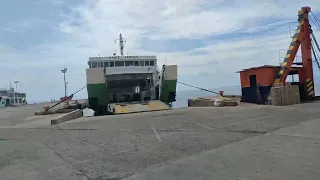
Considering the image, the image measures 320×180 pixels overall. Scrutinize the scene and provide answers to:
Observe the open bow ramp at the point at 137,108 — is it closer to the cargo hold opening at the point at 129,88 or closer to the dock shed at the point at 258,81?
the cargo hold opening at the point at 129,88

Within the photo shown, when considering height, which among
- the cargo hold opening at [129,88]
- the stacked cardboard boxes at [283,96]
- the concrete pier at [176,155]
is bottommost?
the concrete pier at [176,155]

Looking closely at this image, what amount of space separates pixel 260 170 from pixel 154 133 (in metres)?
4.40

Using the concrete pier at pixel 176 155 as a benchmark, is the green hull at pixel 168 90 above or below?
above

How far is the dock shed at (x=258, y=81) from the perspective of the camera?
1596 cm

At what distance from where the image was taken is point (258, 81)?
16.5 m

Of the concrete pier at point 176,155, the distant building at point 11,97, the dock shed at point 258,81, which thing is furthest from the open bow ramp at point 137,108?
the distant building at point 11,97

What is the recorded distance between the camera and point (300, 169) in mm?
4113

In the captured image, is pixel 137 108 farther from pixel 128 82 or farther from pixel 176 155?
pixel 176 155

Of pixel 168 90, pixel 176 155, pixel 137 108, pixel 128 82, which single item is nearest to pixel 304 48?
pixel 168 90

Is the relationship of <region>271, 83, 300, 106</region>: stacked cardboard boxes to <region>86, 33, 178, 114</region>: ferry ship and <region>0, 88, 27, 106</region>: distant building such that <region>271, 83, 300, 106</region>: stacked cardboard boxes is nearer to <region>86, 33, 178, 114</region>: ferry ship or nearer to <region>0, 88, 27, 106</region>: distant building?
<region>86, 33, 178, 114</region>: ferry ship

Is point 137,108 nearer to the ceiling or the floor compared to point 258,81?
nearer to the floor

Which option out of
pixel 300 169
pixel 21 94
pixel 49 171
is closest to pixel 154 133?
pixel 49 171

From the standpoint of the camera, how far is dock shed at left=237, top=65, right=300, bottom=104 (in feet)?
52.4

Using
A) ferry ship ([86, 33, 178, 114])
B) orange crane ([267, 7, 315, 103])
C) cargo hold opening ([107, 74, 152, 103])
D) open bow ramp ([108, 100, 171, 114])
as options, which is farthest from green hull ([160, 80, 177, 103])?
orange crane ([267, 7, 315, 103])
